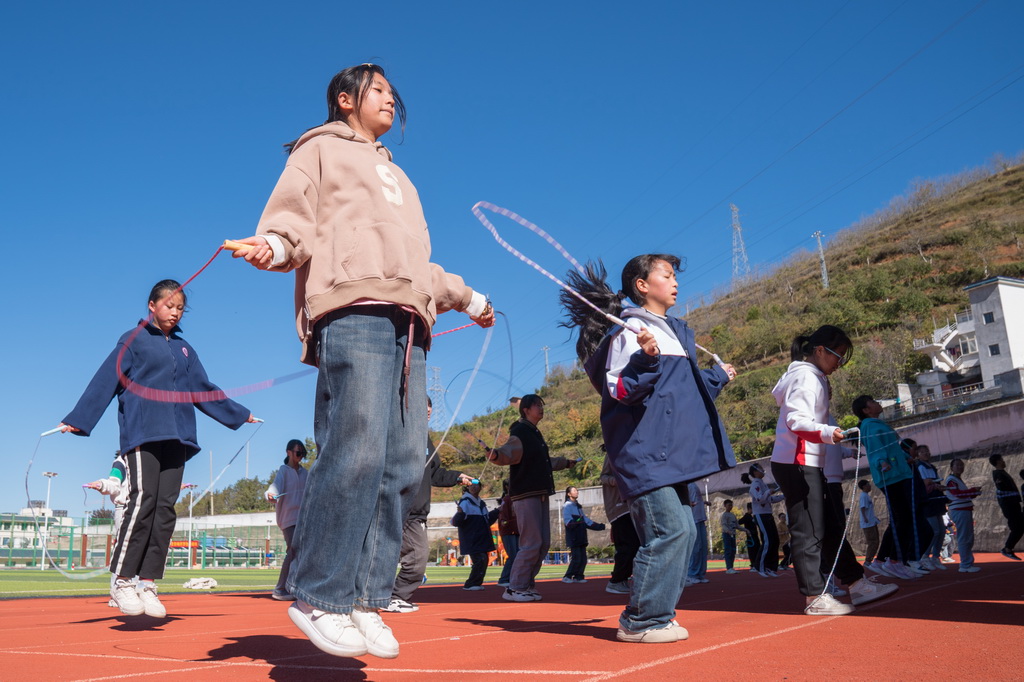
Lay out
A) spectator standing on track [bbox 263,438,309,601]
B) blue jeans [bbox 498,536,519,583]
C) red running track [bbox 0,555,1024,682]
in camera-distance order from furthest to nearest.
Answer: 1. blue jeans [bbox 498,536,519,583]
2. spectator standing on track [bbox 263,438,309,601]
3. red running track [bbox 0,555,1024,682]

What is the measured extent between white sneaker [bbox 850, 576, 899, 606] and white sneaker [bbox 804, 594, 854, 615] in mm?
624

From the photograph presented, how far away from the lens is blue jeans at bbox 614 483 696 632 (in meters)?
3.83

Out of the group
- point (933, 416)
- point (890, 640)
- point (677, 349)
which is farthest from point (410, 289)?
point (933, 416)

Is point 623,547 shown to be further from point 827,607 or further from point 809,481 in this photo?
point 827,607

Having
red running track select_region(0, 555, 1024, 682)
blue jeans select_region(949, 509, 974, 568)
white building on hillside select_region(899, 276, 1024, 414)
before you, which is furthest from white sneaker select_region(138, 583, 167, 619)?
white building on hillside select_region(899, 276, 1024, 414)

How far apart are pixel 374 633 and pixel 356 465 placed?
1.78ft

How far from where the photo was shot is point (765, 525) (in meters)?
12.6

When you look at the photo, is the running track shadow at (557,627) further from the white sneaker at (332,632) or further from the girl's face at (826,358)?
the girl's face at (826,358)

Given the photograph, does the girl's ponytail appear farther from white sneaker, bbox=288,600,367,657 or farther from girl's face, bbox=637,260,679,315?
white sneaker, bbox=288,600,367,657

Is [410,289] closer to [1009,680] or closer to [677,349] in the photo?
[677,349]

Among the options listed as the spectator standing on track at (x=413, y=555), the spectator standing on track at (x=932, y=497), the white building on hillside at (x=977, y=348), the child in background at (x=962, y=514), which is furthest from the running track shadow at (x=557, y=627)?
the white building on hillside at (x=977, y=348)

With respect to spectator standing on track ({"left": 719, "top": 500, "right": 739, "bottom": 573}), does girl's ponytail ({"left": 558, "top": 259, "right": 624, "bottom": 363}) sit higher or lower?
higher

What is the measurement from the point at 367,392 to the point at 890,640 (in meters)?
2.60

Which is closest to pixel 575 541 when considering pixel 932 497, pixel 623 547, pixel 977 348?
pixel 623 547
